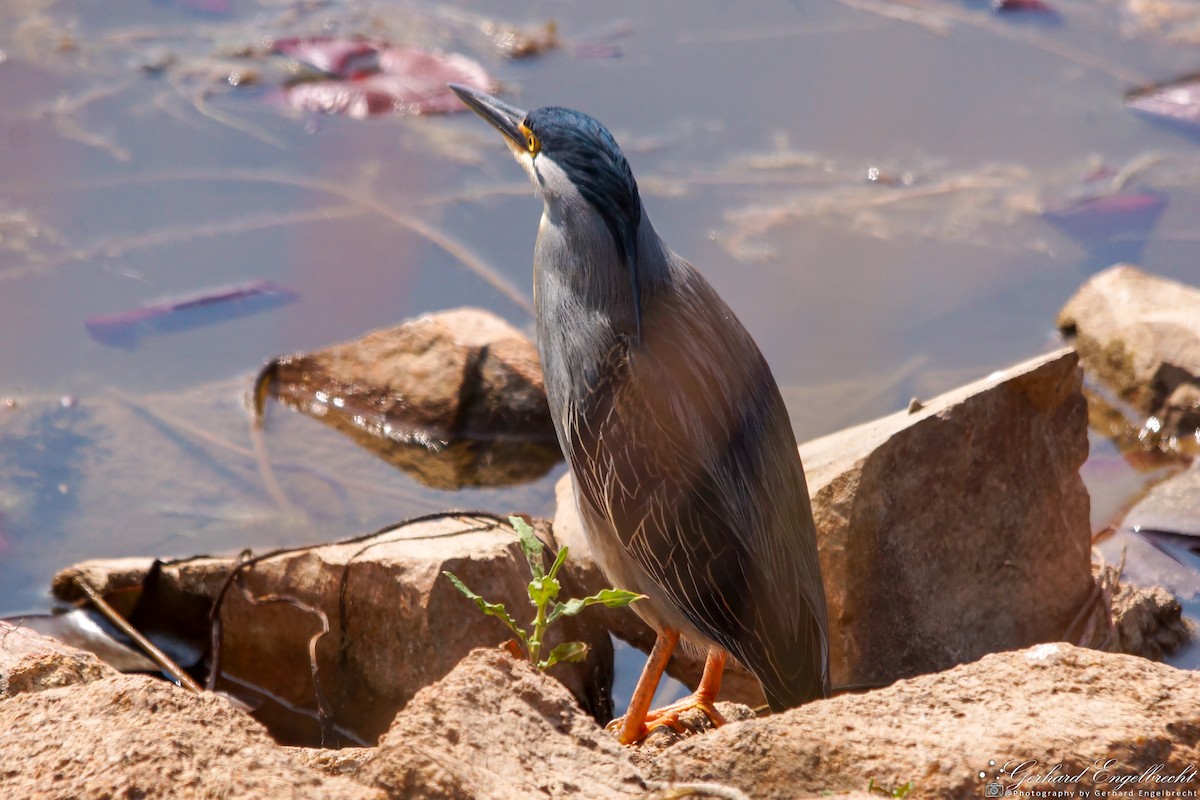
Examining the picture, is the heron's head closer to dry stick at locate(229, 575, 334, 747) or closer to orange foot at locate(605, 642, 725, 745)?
orange foot at locate(605, 642, 725, 745)

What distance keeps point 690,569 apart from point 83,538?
2.72m

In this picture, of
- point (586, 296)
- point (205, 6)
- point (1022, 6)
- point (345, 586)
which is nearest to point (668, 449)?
point (586, 296)

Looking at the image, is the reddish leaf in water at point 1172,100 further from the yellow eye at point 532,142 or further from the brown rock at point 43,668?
the brown rock at point 43,668

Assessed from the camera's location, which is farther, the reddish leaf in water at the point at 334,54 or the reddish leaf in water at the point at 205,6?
the reddish leaf in water at the point at 205,6

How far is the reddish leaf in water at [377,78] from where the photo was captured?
24.5 feet

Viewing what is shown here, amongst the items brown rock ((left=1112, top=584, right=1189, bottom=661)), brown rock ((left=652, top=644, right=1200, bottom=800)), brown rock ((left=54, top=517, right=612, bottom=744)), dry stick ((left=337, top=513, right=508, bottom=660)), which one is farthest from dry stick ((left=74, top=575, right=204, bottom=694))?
brown rock ((left=1112, top=584, right=1189, bottom=661))

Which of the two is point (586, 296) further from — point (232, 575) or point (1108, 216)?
point (1108, 216)

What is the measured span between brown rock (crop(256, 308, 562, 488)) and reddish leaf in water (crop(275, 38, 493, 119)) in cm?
216

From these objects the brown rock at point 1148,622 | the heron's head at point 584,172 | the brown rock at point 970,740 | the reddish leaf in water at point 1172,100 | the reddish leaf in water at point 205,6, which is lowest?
the brown rock at point 1148,622

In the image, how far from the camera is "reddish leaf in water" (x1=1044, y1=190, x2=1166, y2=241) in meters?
6.88

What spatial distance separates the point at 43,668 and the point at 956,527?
2647 millimetres

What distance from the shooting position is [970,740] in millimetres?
2424

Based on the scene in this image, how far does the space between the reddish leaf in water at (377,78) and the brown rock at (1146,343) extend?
11.7ft

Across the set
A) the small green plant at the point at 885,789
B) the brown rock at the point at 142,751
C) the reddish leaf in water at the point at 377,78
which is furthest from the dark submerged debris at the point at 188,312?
the small green plant at the point at 885,789
